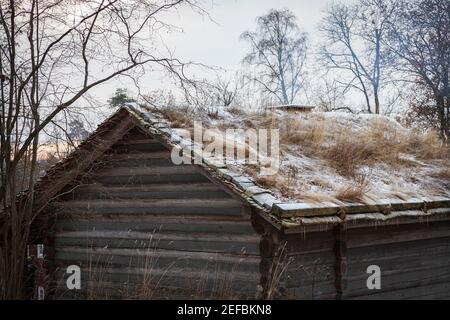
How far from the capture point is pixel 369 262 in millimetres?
8789

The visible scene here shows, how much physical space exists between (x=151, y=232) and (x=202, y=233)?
110 cm

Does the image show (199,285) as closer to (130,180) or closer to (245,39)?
(130,180)

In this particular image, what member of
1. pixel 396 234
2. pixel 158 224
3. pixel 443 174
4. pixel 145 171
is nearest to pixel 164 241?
pixel 158 224

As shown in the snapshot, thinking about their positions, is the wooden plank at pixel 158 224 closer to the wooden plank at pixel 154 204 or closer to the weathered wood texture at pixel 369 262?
the wooden plank at pixel 154 204

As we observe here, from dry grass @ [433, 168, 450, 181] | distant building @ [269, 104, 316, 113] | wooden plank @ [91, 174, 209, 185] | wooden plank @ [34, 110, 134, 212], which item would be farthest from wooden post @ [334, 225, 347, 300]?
distant building @ [269, 104, 316, 113]

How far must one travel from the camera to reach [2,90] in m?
8.09

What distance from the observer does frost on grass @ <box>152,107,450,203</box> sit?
26.7 feet

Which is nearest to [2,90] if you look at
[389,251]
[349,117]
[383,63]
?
[389,251]

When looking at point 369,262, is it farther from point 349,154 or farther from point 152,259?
point 152,259

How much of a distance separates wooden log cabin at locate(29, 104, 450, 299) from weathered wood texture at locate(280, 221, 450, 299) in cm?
2

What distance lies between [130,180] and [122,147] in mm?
567

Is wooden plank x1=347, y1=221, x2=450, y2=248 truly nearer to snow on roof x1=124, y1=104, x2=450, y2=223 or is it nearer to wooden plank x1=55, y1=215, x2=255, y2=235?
snow on roof x1=124, y1=104, x2=450, y2=223

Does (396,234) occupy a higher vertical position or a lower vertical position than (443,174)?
lower

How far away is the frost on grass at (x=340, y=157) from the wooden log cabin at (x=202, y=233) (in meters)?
0.40
